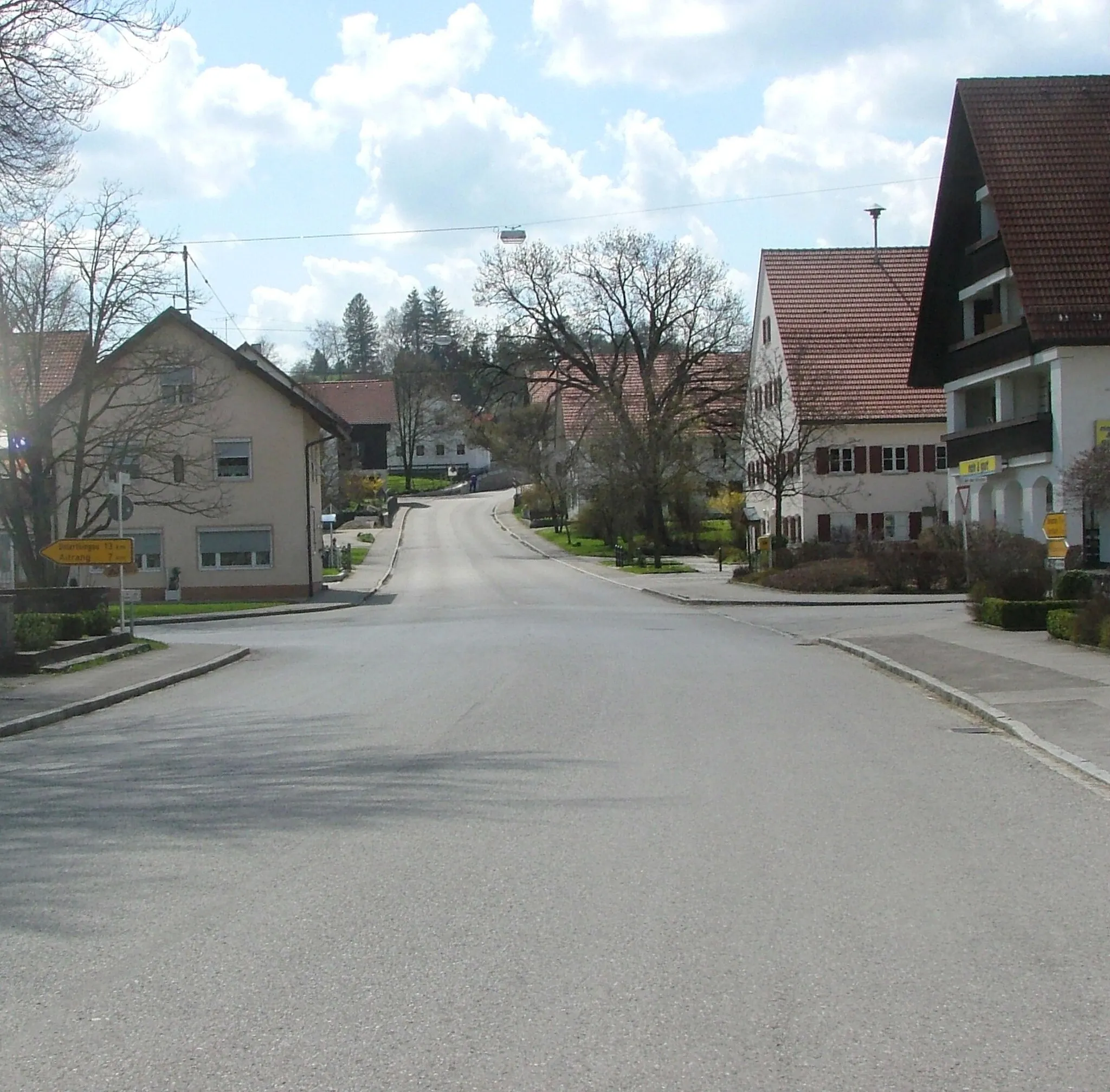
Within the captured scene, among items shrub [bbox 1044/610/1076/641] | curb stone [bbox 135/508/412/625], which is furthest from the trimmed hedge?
curb stone [bbox 135/508/412/625]

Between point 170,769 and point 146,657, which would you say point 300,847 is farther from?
point 146,657

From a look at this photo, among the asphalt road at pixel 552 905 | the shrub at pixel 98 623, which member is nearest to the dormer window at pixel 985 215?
the shrub at pixel 98 623

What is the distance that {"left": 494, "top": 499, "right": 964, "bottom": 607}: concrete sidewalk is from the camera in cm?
3706

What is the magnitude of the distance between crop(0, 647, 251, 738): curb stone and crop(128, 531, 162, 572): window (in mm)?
27560

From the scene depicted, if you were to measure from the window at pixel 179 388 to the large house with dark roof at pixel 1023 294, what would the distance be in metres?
19.6

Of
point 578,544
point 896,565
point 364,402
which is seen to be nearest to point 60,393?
point 896,565

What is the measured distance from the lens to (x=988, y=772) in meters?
11.0

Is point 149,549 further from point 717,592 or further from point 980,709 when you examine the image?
point 980,709

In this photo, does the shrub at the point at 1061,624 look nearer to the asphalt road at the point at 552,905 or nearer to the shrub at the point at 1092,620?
the shrub at the point at 1092,620

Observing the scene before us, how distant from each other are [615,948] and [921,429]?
5358 cm

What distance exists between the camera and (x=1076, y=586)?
2352cm

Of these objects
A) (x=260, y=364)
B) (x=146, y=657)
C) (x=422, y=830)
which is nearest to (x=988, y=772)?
(x=422, y=830)

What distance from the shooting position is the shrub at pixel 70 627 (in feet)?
76.4

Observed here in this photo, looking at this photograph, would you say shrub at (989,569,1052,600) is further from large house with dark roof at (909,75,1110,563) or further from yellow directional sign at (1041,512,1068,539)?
large house with dark roof at (909,75,1110,563)
